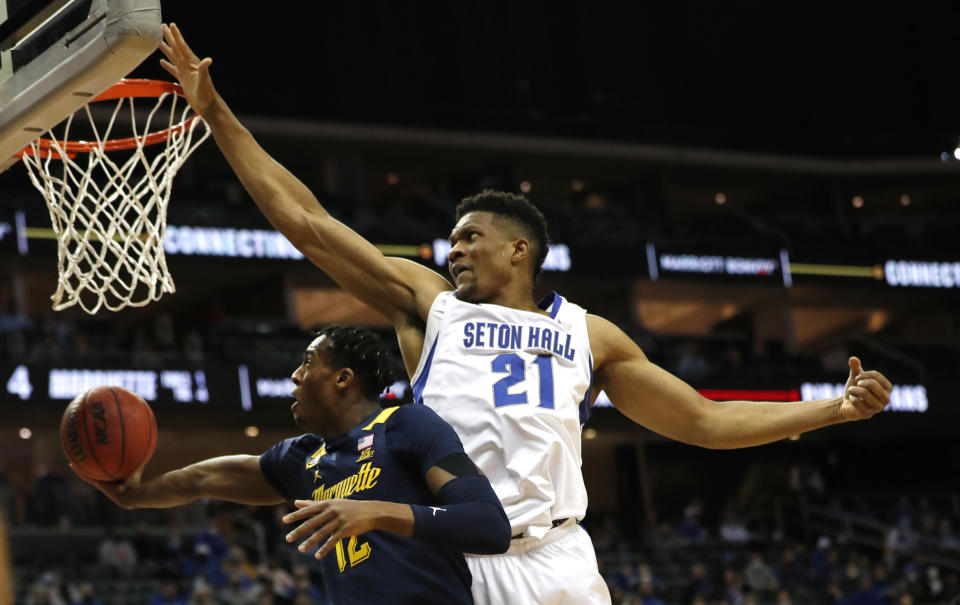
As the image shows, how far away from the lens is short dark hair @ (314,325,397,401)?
12.0 feet

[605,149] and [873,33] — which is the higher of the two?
[873,33]

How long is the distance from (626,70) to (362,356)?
22.2 metres

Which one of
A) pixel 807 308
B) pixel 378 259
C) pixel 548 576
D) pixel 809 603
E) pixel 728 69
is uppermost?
pixel 728 69

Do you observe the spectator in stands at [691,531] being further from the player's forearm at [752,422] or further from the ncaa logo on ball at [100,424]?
the ncaa logo on ball at [100,424]

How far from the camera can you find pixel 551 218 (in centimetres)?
2347

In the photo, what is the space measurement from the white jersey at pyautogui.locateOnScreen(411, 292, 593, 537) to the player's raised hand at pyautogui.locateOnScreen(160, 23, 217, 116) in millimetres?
890

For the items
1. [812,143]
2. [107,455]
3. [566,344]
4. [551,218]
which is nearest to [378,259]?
[566,344]

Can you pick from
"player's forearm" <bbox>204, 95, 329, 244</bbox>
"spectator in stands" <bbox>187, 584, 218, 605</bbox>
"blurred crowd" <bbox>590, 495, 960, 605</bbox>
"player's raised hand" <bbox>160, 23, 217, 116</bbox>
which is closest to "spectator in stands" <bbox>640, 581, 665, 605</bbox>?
"blurred crowd" <bbox>590, 495, 960, 605</bbox>

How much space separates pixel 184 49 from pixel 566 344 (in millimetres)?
1392

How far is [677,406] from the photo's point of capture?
420 centimetres

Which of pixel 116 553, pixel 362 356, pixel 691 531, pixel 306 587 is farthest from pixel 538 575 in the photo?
pixel 691 531

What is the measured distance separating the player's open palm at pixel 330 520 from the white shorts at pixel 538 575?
772 mm

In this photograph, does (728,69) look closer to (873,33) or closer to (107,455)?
(873,33)

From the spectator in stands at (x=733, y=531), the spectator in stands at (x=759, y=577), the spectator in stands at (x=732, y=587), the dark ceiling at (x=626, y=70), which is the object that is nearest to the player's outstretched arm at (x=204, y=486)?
the spectator in stands at (x=732, y=587)
